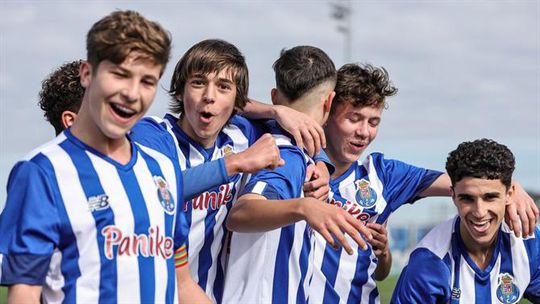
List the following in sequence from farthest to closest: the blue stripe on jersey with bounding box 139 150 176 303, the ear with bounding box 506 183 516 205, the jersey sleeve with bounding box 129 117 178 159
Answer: the ear with bounding box 506 183 516 205 < the jersey sleeve with bounding box 129 117 178 159 < the blue stripe on jersey with bounding box 139 150 176 303

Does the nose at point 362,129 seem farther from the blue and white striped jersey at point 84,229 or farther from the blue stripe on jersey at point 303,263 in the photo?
the blue and white striped jersey at point 84,229

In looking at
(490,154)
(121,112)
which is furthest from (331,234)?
(490,154)

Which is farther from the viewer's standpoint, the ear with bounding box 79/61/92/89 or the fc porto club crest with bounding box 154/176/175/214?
the fc porto club crest with bounding box 154/176/175/214

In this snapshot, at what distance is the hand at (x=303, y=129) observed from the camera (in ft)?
13.6

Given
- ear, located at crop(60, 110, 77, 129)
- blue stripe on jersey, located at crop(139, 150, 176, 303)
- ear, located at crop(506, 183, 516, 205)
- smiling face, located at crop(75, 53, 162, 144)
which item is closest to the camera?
smiling face, located at crop(75, 53, 162, 144)

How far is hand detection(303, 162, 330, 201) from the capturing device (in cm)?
414

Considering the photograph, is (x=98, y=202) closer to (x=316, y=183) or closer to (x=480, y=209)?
(x=316, y=183)

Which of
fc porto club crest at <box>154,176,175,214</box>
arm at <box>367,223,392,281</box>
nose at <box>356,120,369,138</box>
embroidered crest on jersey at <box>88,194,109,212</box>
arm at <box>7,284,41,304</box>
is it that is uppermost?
nose at <box>356,120,369,138</box>

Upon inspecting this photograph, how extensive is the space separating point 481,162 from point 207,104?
1514 millimetres

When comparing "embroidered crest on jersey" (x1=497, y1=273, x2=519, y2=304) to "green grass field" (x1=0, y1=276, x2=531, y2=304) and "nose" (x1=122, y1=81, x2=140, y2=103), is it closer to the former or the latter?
"nose" (x1=122, y1=81, x2=140, y2=103)

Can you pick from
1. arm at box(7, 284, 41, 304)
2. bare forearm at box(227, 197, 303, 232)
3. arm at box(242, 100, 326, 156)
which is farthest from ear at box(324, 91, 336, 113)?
arm at box(7, 284, 41, 304)

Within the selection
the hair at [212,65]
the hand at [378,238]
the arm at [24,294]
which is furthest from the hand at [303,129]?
the arm at [24,294]

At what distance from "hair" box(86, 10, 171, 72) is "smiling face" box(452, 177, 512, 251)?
2127mm

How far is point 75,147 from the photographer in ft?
9.97
